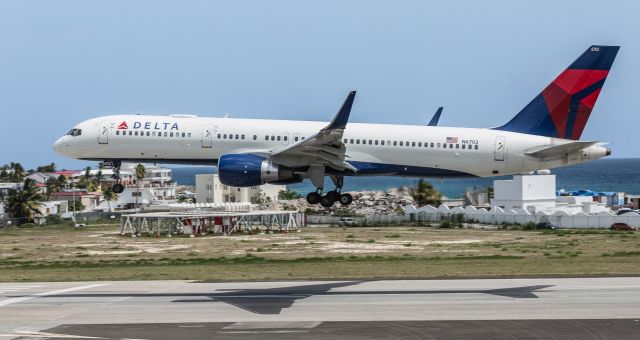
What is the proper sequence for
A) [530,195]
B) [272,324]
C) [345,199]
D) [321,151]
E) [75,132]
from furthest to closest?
1. [530,195]
2. [75,132]
3. [345,199]
4. [321,151]
5. [272,324]

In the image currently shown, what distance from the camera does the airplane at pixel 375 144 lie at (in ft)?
171

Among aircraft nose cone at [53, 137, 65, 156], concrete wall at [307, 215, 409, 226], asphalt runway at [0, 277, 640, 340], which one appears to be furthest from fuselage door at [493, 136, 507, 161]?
concrete wall at [307, 215, 409, 226]


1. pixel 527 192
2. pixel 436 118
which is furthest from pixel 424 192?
pixel 527 192

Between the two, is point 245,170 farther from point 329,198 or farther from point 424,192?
point 424,192

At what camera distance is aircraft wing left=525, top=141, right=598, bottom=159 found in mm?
51062

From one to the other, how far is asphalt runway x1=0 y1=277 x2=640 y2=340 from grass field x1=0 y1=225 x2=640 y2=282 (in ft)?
19.9

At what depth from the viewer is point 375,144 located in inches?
2133

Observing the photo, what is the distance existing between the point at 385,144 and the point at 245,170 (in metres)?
8.65

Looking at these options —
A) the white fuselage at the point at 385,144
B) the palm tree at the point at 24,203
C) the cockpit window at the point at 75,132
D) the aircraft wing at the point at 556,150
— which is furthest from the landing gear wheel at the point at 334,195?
the palm tree at the point at 24,203

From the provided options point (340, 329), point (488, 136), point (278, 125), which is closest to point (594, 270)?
point (488, 136)

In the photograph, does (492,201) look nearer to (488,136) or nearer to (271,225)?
(271,225)

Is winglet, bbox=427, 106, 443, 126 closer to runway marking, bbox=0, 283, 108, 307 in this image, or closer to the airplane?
the airplane

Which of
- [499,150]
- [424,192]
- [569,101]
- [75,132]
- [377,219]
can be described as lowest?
[377,219]

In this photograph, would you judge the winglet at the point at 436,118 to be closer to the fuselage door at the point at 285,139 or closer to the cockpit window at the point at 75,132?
the fuselage door at the point at 285,139
